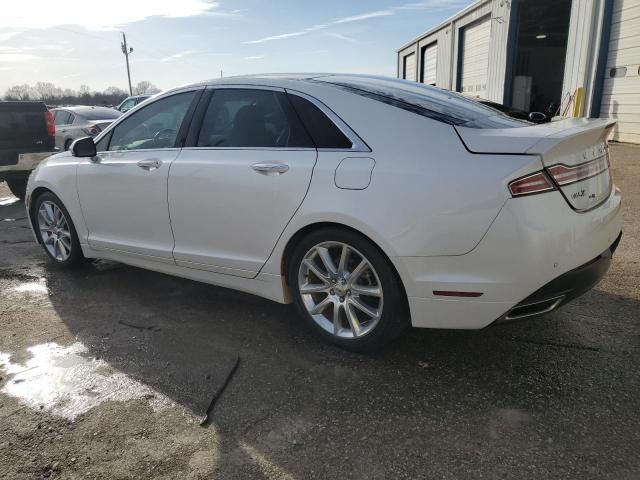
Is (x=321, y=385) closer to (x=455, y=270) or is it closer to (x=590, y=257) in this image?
(x=455, y=270)

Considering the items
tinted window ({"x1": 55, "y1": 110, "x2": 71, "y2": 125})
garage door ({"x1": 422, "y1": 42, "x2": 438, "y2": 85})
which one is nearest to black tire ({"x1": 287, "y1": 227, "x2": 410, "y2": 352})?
tinted window ({"x1": 55, "y1": 110, "x2": 71, "y2": 125})

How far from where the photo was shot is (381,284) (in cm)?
270

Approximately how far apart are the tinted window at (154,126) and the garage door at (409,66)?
2622 cm

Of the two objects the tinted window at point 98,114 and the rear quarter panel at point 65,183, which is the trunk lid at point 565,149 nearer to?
the rear quarter panel at point 65,183

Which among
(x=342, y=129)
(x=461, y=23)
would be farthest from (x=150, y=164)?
(x=461, y=23)

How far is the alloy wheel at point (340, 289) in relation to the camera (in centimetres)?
282

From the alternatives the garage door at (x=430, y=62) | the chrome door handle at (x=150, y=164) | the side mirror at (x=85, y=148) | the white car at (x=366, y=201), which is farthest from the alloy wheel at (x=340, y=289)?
the garage door at (x=430, y=62)

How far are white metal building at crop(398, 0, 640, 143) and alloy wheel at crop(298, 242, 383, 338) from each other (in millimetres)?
10750

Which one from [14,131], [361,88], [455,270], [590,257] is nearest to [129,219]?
[361,88]

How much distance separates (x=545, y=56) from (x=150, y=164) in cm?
2340

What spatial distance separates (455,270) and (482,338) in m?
0.86

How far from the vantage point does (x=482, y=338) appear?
3127 millimetres

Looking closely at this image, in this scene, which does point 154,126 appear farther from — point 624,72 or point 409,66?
point 409,66

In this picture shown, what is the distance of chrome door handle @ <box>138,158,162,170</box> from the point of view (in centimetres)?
362
